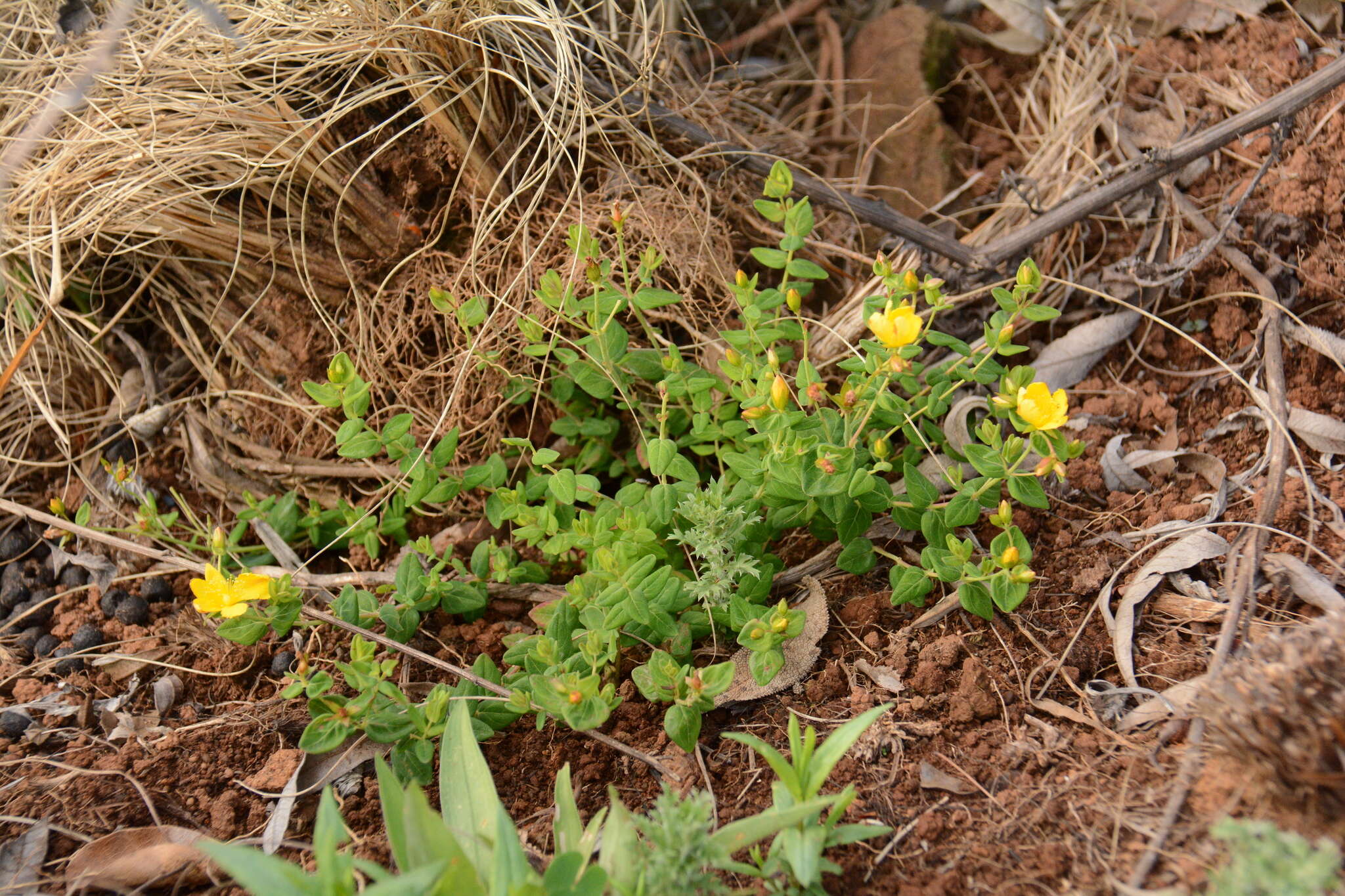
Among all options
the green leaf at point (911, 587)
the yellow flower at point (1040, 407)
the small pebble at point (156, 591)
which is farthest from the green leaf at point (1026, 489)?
the small pebble at point (156, 591)

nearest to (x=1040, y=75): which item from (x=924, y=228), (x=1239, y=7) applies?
(x=1239, y=7)

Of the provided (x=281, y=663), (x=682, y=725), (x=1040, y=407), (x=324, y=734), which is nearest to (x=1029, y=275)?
(x=1040, y=407)

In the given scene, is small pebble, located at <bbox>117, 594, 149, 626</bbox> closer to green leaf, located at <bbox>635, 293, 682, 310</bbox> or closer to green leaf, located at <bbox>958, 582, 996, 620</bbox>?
green leaf, located at <bbox>635, 293, 682, 310</bbox>

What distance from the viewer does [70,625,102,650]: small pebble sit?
8.04ft

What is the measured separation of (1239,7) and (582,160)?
88.9 inches

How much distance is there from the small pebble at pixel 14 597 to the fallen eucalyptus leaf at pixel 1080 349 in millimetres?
2892

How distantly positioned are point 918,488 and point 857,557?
8.6 inches

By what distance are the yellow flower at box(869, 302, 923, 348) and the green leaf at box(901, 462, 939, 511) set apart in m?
0.34

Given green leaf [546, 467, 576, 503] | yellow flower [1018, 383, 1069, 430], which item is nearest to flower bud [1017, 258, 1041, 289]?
yellow flower [1018, 383, 1069, 430]

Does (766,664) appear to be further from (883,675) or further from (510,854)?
(510,854)

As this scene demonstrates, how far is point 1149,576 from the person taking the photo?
2119mm

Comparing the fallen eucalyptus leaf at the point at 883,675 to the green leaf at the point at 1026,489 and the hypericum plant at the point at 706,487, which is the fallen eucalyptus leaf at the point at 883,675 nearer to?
the hypericum plant at the point at 706,487

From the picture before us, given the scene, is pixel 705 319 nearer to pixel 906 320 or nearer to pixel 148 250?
pixel 906 320

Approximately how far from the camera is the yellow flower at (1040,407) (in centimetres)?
185
